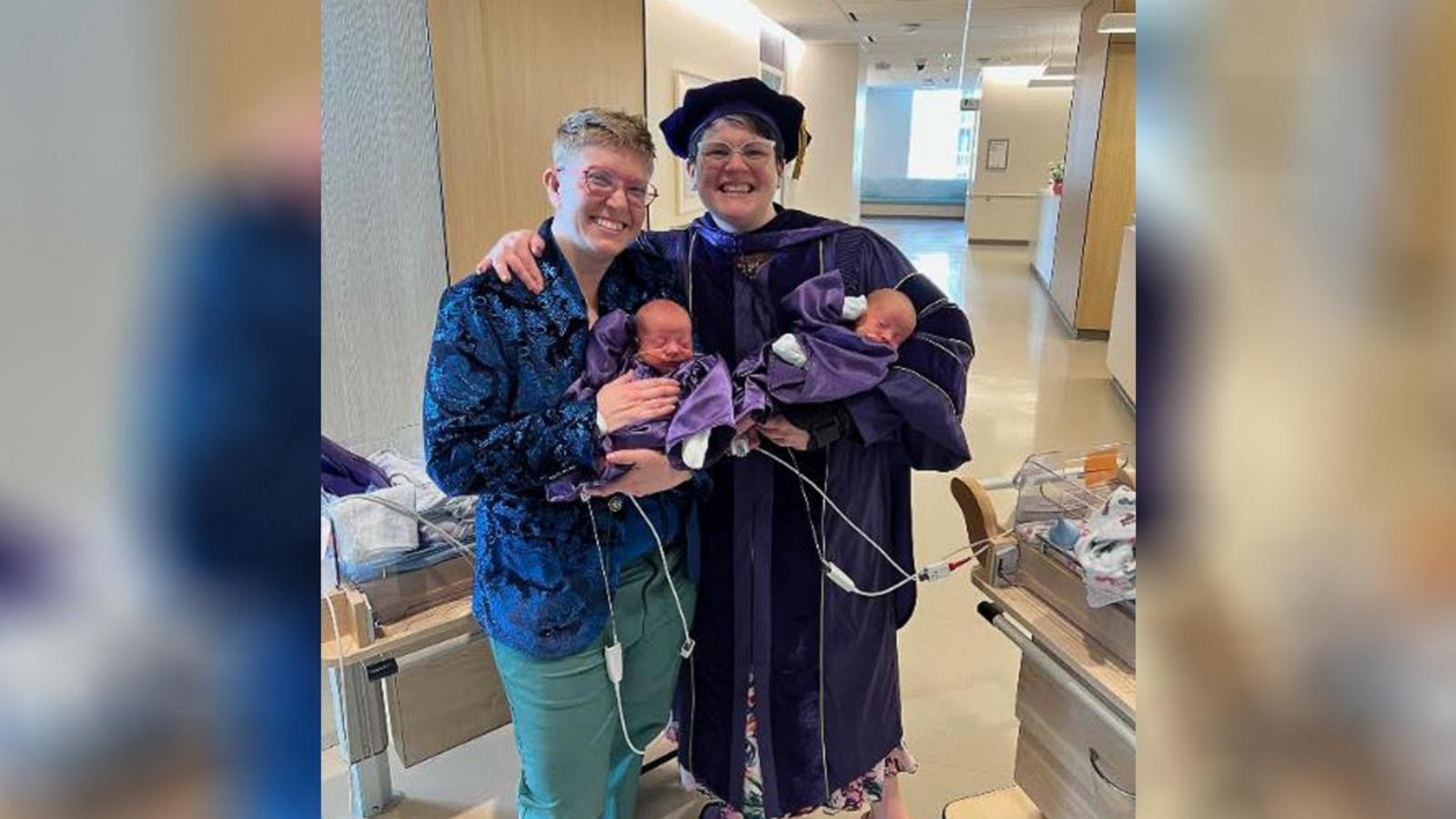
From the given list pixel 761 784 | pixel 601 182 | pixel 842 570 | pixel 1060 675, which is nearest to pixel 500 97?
pixel 601 182

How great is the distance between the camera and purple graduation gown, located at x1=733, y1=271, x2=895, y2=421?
130cm

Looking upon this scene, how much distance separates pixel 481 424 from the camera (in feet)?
3.98

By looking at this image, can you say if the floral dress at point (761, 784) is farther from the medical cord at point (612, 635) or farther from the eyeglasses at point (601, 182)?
the eyeglasses at point (601, 182)

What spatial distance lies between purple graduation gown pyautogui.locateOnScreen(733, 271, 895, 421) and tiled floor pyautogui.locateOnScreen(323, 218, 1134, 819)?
1.64 ft

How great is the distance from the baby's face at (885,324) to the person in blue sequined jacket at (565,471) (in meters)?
0.32

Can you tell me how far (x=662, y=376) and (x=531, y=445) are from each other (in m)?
0.23

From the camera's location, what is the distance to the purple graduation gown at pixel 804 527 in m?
1.42

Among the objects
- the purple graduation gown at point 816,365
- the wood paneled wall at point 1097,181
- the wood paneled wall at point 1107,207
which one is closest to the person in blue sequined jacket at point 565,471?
the purple graduation gown at point 816,365
